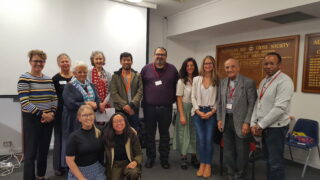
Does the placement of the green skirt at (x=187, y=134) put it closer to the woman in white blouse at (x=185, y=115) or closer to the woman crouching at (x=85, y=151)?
the woman in white blouse at (x=185, y=115)

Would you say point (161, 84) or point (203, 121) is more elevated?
point (161, 84)

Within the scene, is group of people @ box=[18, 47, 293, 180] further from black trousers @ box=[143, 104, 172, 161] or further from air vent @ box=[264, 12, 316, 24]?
air vent @ box=[264, 12, 316, 24]

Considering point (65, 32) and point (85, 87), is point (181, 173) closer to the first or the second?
point (85, 87)

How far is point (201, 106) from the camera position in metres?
2.59

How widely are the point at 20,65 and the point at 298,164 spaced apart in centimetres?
429

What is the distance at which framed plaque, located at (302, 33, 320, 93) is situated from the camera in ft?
9.93

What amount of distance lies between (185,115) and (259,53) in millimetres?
1921

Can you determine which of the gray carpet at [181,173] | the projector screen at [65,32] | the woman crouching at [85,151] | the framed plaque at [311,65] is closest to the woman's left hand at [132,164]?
the woman crouching at [85,151]

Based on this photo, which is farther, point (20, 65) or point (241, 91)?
point (20, 65)

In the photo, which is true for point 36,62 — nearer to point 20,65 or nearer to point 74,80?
point 74,80

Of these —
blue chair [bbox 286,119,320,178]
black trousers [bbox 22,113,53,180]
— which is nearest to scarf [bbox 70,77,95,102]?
black trousers [bbox 22,113,53,180]

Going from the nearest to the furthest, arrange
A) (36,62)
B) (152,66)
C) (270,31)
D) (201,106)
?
(36,62)
(201,106)
(152,66)
(270,31)

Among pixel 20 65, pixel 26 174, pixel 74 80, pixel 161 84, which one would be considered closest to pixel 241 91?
pixel 161 84

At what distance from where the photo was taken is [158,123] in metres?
2.85
